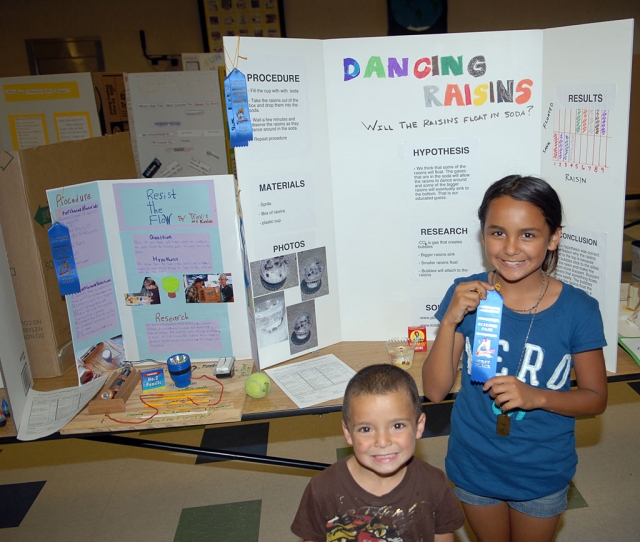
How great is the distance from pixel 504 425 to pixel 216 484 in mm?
1621

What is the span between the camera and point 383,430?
42.0 inches

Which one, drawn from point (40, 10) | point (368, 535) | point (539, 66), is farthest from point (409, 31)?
point (368, 535)

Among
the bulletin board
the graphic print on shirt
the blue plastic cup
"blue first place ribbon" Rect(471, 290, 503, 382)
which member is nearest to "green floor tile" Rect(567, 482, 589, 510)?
"blue first place ribbon" Rect(471, 290, 503, 382)

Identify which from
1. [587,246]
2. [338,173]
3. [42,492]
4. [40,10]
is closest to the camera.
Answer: [587,246]

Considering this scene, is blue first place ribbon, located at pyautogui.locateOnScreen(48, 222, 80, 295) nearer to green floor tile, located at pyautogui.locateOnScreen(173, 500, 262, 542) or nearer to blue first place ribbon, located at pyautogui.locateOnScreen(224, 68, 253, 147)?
blue first place ribbon, located at pyautogui.locateOnScreen(224, 68, 253, 147)

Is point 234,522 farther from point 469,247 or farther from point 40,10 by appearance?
point 40,10

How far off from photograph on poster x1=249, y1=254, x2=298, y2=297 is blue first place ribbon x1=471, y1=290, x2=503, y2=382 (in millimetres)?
734

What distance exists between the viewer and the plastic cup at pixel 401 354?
1.84 metres

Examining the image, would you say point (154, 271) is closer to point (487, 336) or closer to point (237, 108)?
point (237, 108)

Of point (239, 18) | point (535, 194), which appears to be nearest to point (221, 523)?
point (535, 194)

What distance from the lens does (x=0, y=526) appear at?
2332mm

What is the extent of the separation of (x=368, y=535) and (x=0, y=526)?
1.97 meters

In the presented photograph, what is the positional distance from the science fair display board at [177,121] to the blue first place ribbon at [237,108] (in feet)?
9.12

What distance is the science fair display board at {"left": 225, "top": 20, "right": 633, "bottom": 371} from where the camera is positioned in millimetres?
1646
